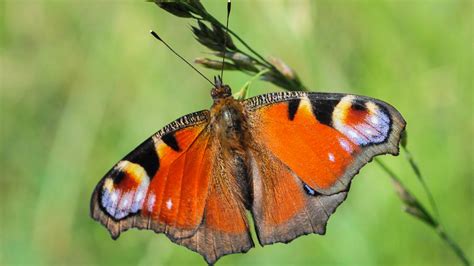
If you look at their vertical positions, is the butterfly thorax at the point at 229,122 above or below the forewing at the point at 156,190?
above

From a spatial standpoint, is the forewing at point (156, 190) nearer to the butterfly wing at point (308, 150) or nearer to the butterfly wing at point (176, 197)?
the butterfly wing at point (176, 197)

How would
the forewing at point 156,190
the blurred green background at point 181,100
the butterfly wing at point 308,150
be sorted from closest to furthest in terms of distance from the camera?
the butterfly wing at point 308,150 < the forewing at point 156,190 < the blurred green background at point 181,100

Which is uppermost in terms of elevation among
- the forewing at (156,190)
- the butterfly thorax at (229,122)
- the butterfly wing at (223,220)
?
the butterfly thorax at (229,122)

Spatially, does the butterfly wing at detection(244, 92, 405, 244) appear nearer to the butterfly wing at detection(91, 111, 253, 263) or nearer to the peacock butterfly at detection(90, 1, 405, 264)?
the peacock butterfly at detection(90, 1, 405, 264)

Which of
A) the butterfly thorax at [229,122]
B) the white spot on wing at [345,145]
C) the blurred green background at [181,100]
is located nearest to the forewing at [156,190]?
the butterfly thorax at [229,122]

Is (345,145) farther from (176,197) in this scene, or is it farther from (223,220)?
(176,197)

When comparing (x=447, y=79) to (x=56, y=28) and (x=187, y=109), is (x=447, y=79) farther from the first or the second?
(x=56, y=28)

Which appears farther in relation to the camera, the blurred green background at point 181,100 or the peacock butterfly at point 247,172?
the blurred green background at point 181,100

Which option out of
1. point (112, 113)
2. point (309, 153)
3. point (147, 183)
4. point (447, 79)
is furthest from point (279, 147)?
point (112, 113)
